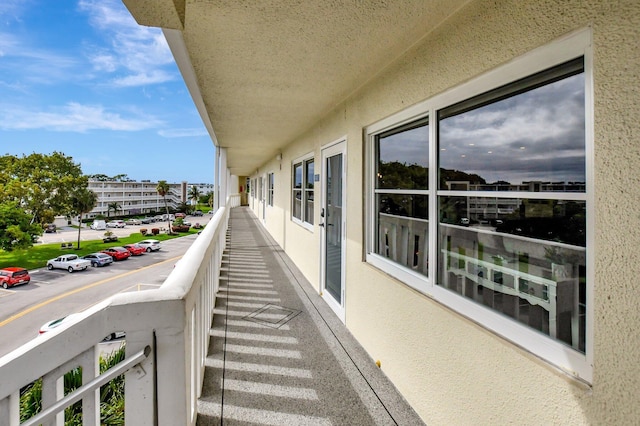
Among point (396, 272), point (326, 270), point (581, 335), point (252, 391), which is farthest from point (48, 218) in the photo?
point (581, 335)

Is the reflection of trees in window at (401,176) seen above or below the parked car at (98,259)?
above

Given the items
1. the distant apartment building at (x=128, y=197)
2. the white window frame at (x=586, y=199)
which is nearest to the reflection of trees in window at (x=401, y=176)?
the white window frame at (x=586, y=199)

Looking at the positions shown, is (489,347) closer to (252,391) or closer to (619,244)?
(619,244)

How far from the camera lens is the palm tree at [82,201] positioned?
27.7 feet

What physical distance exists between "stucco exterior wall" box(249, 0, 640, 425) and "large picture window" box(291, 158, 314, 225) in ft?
8.97

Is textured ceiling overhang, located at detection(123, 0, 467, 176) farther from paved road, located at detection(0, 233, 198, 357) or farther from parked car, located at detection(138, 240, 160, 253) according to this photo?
parked car, located at detection(138, 240, 160, 253)

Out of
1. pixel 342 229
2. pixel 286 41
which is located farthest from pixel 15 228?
pixel 286 41

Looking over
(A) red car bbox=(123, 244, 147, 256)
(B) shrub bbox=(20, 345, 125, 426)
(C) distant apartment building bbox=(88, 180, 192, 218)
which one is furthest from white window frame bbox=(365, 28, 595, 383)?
(A) red car bbox=(123, 244, 147, 256)

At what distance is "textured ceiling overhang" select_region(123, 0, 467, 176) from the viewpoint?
1.67 metres

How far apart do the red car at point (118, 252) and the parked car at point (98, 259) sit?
0.24 meters

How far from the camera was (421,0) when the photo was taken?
1584mm

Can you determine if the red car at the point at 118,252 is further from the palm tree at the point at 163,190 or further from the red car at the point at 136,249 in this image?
the palm tree at the point at 163,190

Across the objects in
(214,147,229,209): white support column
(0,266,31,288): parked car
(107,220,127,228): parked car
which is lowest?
(0,266,31,288): parked car

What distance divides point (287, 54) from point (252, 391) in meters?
2.52
